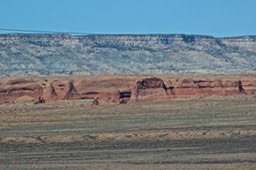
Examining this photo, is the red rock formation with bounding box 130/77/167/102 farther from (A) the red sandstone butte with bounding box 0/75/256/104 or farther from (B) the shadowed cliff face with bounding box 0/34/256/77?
(B) the shadowed cliff face with bounding box 0/34/256/77

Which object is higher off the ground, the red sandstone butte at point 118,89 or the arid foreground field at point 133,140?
the red sandstone butte at point 118,89

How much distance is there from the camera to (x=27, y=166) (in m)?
25.4

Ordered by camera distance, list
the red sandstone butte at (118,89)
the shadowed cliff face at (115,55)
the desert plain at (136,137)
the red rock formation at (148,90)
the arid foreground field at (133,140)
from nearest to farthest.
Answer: the arid foreground field at (133,140) < the desert plain at (136,137) < the red rock formation at (148,90) < the red sandstone butte at (118,89) < the shadowed cliff face at (115,55)

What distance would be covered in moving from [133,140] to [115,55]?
155 meters

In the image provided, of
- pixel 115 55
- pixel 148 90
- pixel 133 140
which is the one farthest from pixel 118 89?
pixel 115 55

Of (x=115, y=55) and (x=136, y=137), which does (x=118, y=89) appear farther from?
(x=115, y=55)

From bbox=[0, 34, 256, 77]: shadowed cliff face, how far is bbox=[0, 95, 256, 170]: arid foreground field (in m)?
108

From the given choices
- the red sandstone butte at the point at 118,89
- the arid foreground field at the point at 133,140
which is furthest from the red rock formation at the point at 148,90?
the arid foreground field at the point at 133,140

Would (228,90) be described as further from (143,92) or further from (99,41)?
(99,41)

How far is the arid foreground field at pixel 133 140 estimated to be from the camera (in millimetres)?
25469

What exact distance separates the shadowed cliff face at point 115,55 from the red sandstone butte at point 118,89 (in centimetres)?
7064

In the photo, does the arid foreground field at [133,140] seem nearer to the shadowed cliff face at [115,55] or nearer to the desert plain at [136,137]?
the desert plain at [136,137]

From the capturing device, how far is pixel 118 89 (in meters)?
85.1

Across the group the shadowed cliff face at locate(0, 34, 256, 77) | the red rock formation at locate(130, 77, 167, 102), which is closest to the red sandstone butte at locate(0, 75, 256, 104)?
the red rock formation at locate(130, 77, 167, 102)
